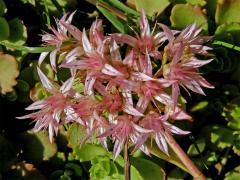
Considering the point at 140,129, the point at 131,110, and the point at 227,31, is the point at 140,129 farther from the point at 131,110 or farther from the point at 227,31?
the point at 227,31

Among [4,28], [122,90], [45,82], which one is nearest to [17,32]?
[4,28]

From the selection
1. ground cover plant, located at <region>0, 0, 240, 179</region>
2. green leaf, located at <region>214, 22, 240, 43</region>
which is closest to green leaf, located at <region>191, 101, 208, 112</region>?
ground cover plant, located at <region>0, 0, 240, 179</region>

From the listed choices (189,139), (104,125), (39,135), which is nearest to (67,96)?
(104,125)

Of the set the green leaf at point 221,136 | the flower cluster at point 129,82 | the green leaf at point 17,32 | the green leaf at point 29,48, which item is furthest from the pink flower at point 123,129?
Answer: the green leaf at point 17,32

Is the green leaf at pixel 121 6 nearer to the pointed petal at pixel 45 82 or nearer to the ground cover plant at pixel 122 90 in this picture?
the ground cover plant at pixel 122 90

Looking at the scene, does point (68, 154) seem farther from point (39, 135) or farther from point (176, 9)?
point (176, 9)

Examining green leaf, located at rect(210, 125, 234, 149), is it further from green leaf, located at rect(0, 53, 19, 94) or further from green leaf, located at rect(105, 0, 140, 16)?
green leaf, located at rect(0, 53, 19, 94)

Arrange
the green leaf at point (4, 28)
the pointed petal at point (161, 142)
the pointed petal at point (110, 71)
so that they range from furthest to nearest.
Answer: the green leaf at point (4, 28)
the pointed petal at point (161, 142)
the pointed petal at point (110, 71)
